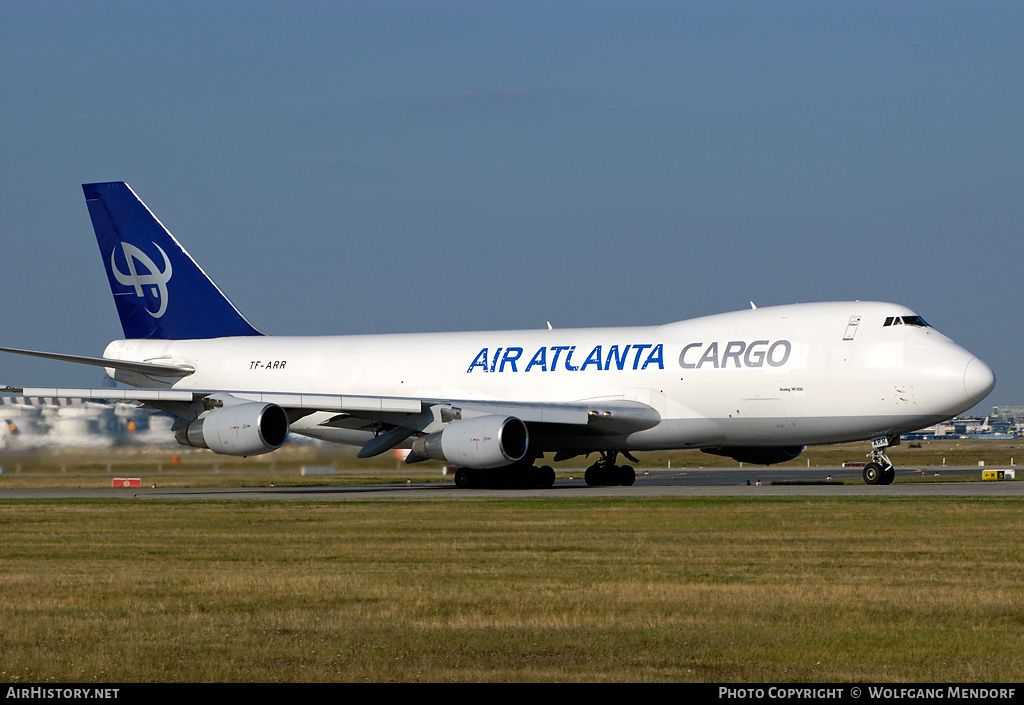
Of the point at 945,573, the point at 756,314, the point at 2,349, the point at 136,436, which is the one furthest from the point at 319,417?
the point at 945,573

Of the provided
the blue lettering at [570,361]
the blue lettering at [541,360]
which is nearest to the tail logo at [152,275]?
the blue lettering at [541,360]

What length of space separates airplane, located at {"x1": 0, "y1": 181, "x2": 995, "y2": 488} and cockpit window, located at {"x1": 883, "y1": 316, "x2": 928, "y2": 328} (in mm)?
35

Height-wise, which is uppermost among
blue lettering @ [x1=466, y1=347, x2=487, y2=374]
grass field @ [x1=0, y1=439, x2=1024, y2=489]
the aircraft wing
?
blue lettering @ [x1=466, y1=347, x2=487, y2=374]

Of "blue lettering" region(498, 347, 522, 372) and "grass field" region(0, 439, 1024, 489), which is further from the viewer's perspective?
"grass field" region(0, 439, 1024, 489)

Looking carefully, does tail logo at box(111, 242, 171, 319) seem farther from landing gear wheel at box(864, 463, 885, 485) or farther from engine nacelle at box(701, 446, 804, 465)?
landing gear wheel at box(864, 463, 885, 485)

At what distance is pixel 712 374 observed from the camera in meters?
33.2

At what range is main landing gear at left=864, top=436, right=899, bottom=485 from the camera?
3238 centimetres

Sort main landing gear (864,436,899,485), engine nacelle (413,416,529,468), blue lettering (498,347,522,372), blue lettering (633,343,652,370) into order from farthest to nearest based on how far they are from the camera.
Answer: blue lettering (498,347,522,372), blue lettering (633,343,652,370), main landing gear (864,436,899,485), engine nacelle (413,416,529,468)

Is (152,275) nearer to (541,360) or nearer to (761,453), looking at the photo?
(541,360)

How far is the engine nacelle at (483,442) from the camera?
31.4 meters

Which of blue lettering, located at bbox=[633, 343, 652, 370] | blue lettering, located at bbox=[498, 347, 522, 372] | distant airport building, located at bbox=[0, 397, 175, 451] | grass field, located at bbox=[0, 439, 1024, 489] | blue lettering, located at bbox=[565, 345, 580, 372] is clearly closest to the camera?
blue lettering, located at bbox=[633, 343, 652, 370]

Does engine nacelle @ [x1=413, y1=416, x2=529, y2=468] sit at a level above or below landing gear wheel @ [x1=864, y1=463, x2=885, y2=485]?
above

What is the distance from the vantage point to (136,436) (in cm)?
3956

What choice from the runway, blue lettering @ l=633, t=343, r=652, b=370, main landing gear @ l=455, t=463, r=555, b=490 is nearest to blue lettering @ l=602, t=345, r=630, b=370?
blue lettering @ l=633, t=343, r=652, b=370
